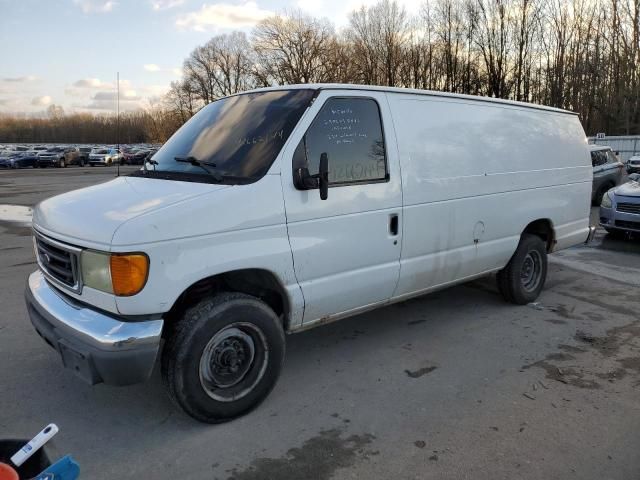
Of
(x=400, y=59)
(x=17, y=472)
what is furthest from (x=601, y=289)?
(x=400, y=59)

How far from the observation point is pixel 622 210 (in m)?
9.40

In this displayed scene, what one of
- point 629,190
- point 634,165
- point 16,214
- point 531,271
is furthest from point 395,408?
point 634,165

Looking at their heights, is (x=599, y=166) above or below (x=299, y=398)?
above

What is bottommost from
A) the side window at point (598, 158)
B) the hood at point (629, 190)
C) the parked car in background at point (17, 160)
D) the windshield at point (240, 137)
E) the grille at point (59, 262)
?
the hood at point (629, 190)

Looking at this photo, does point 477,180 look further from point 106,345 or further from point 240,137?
point 106,345

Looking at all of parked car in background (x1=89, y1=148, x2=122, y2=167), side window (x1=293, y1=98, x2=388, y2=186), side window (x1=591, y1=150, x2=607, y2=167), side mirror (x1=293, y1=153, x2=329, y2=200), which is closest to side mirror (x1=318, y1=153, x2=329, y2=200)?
side mirror (x1=293, y1=153, x2=329, y2=200)

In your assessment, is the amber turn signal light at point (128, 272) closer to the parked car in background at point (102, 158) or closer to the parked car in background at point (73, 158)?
the parked car in background at point (102, 158)

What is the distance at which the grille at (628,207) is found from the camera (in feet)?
30.2

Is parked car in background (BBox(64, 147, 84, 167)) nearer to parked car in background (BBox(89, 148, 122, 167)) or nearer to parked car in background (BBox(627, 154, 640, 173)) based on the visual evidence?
parked car in background (BBox(89, 148, 122, 167))

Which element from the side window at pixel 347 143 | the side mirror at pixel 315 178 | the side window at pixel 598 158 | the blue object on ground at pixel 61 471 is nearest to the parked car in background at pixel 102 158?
the side window at pixel 598 158

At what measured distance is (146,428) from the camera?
3283mm

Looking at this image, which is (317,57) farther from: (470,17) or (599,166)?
(599,166)

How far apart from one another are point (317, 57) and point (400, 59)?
13.2 meters

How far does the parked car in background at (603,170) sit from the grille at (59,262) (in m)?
13.8
